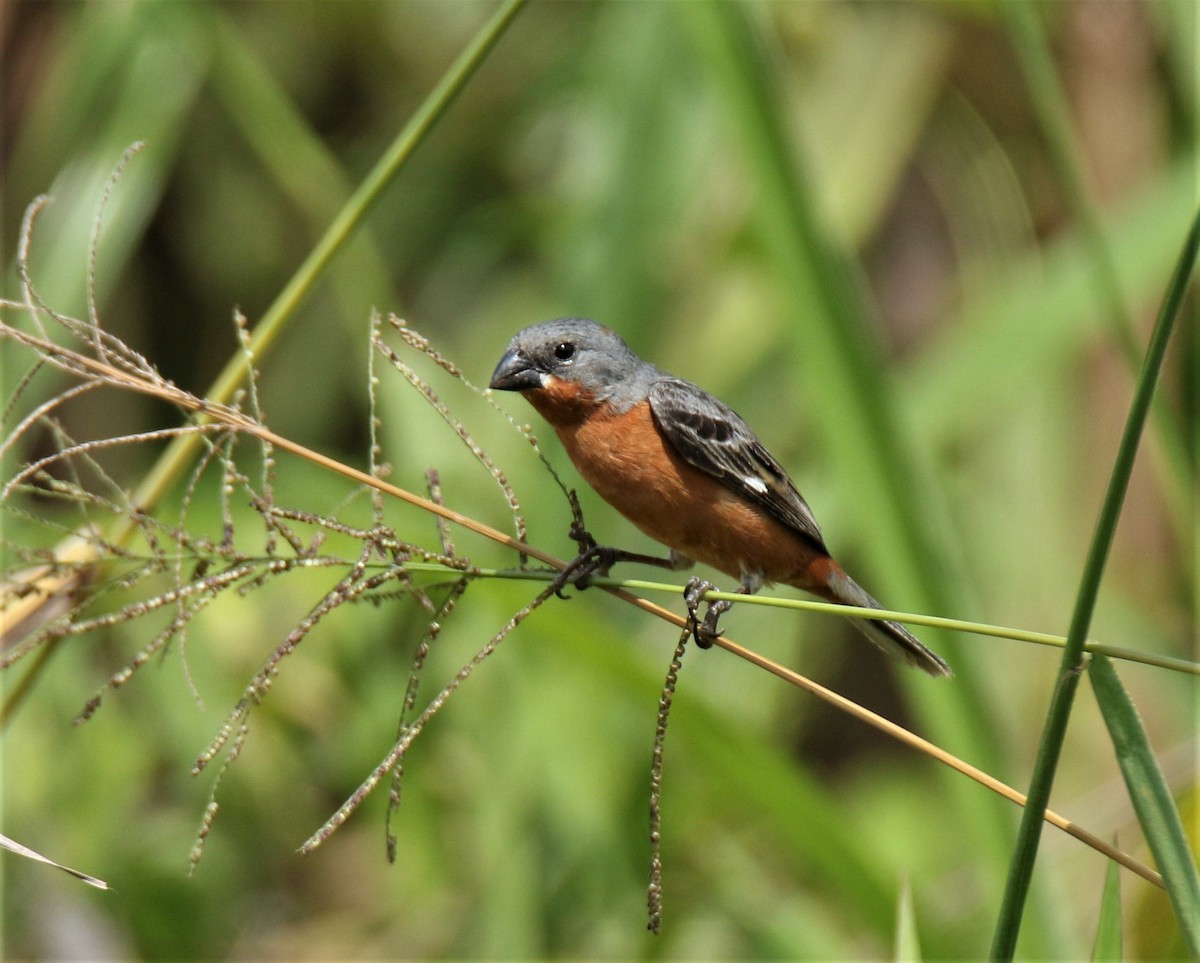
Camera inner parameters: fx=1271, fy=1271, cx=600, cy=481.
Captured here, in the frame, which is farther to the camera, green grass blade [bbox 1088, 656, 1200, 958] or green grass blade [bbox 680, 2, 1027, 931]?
green grass blade [bbox 680, 2, 1027, 931]

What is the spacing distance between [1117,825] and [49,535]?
2880 mm

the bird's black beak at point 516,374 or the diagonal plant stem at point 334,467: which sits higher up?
the bird's black beak at point 516,374

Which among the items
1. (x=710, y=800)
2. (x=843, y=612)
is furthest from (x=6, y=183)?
(x=843, y=612)

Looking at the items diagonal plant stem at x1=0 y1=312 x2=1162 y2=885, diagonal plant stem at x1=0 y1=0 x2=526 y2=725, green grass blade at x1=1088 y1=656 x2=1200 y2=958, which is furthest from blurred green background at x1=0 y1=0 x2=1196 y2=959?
green grass blade at x1=1088 y1=656 x2=1200 y2=958

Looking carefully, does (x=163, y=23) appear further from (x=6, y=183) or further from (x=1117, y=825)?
(x=1117, y=825)

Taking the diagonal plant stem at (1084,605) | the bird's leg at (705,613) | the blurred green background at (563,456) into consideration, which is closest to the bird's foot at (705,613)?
the bird's leg at (705,613)

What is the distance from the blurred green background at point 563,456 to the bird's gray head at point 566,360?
40 centimetres

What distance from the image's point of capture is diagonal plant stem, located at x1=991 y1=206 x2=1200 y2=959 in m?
1.25

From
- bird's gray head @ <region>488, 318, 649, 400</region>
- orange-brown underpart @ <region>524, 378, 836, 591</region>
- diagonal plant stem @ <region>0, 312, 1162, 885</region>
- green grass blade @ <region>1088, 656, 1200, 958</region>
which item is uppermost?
bird's gray head @ <region>488, 318, 649, 400</region>

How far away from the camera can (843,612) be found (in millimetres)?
1559

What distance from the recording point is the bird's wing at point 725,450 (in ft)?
9.05

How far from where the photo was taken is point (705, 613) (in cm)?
248

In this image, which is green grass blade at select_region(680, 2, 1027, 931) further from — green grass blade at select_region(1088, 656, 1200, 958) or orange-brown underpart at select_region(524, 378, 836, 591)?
green grass blade at select_region(1088, 656, 1200, 958)

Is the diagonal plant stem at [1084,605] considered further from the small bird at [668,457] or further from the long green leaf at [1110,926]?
the small bird at [668,457]
